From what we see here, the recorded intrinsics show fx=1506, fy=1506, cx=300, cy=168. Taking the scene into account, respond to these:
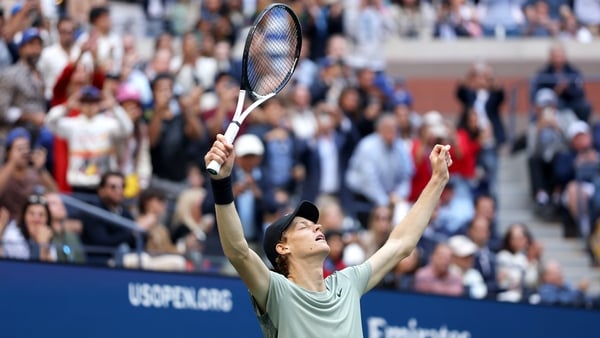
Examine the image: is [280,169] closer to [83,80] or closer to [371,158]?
[371,158]

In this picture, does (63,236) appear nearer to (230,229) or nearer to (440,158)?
(440,158)

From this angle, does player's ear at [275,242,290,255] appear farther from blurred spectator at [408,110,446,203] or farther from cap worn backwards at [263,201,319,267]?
blurred spectator at [408,110,446,203]

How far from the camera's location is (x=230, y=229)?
6160mm

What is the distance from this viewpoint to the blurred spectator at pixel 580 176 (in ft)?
49.4

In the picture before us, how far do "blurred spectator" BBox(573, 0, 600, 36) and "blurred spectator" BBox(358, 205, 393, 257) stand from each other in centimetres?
913

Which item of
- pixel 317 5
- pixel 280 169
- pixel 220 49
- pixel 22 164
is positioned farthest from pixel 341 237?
pixel 317 5

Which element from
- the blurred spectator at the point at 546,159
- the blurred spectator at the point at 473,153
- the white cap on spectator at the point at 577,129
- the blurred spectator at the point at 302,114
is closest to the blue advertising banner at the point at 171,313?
the blurred spectator at the point at 302,114

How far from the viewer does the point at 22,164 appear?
11.6 m

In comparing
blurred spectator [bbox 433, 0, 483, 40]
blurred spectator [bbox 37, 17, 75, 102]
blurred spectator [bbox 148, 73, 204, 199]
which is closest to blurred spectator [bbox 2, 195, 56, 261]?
blurred spectator [bbox 37, 17, 75, 102]

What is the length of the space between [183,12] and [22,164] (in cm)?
824

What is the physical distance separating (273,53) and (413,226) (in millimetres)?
1123

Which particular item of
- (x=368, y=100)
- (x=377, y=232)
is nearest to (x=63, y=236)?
(x=377, y=232)

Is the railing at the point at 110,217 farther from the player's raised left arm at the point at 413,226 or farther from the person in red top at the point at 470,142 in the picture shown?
the player's raised left arm at the point at 413,226

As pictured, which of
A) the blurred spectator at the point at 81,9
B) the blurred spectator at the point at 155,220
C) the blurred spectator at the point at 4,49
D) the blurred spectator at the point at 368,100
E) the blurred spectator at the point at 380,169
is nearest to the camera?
the blurred spectator at the point at 155,220
